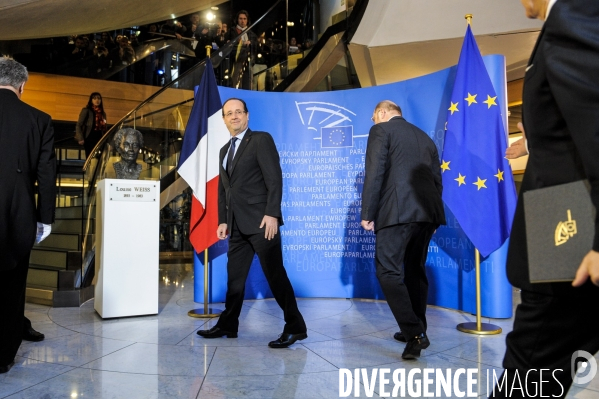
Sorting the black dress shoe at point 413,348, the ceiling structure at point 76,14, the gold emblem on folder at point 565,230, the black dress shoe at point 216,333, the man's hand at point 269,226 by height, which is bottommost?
the black dress shoe at point 216,333

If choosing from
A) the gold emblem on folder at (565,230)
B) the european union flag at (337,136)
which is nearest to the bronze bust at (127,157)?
the european union flag at (337,136)

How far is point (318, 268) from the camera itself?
509cm

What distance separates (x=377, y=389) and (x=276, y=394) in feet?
1.71

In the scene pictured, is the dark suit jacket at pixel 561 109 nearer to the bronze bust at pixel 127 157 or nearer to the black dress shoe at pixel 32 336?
the black dress shoe at pixel 32 336

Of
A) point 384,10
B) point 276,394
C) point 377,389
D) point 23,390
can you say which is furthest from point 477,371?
point 384,10

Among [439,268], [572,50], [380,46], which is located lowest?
[439,268]

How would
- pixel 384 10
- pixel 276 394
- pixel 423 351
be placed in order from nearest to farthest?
pixel 276 394 → pixel 423 351 → pixel 384 10

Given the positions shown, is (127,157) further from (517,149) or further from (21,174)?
(517,149)

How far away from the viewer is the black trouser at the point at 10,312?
2775 millimetres

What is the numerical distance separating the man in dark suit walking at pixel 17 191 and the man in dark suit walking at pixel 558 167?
2657 millimetres

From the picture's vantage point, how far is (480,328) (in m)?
3.69

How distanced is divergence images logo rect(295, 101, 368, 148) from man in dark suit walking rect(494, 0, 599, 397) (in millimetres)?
3724

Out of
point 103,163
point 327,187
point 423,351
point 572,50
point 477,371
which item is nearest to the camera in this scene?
point 572,50

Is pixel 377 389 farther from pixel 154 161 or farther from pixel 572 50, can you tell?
pixel 154 161
